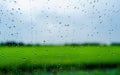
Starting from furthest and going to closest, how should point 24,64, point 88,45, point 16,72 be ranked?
point 88,45 < point 24,64 < point 16,72

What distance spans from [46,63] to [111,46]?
20.8 ft

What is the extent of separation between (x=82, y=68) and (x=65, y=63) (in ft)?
1.91

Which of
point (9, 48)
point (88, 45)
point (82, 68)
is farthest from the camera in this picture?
point (88, 45)

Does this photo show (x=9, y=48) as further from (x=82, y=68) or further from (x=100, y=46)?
(x=82, y=68)

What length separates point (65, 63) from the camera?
1339 centimetres

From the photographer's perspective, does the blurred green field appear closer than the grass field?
No

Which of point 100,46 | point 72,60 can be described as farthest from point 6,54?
point 100,46

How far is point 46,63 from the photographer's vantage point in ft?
44.9

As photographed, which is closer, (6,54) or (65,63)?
(65,63)

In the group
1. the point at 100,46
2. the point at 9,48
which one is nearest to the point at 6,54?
the point at 9,48

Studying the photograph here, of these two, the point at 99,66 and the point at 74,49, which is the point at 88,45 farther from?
the point at 99,66

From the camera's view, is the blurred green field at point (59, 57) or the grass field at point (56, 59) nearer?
the grass field at point (56, 59)

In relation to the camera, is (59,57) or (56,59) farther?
(59,57)

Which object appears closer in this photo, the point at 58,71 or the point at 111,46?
the point at 58,71
